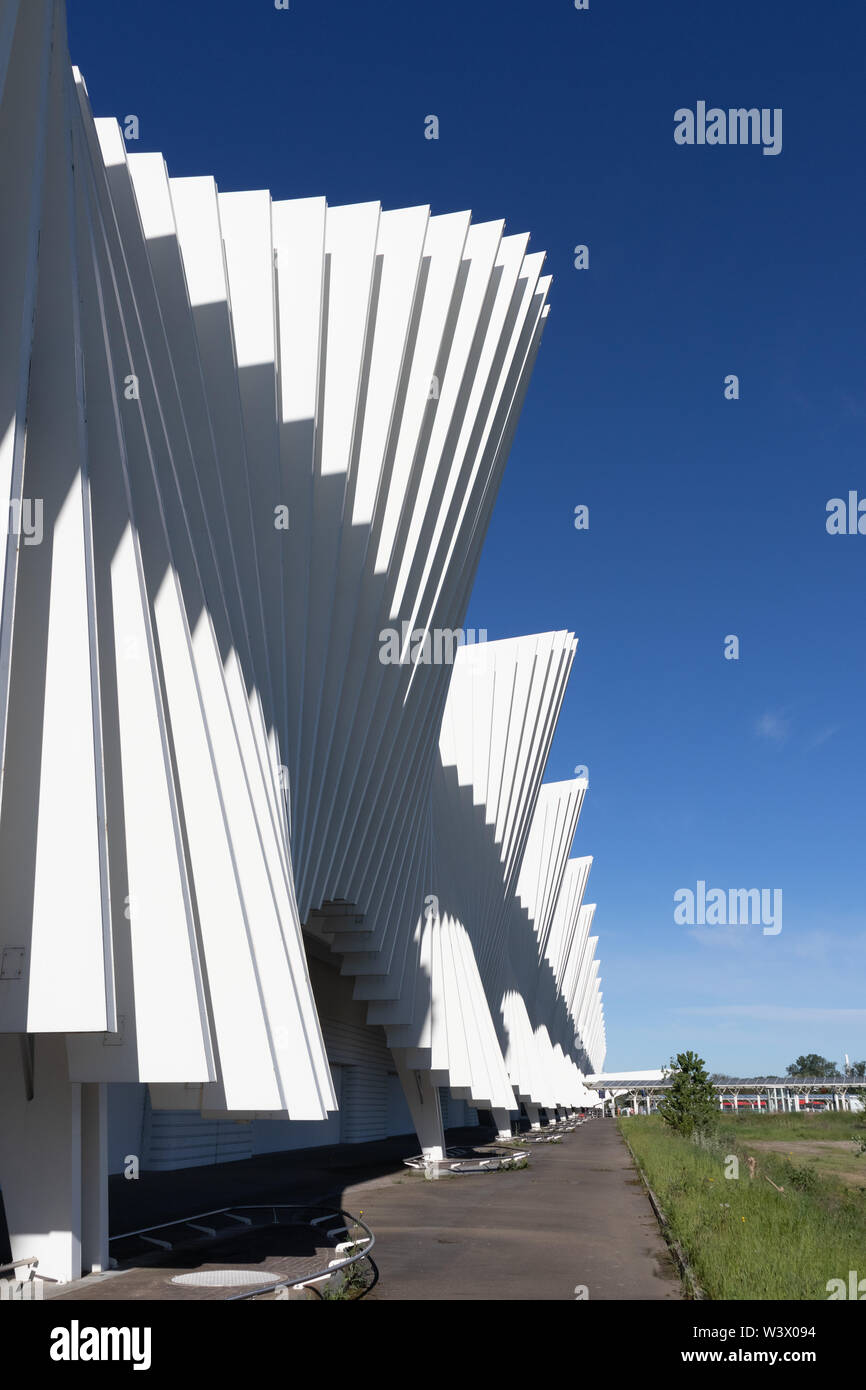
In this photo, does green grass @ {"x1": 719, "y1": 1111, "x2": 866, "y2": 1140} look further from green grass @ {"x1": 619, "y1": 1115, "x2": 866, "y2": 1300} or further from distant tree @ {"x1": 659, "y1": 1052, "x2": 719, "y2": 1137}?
green grass @ {"x1": 619, "y1": 1115, "x2": 866, "y2": 1300}

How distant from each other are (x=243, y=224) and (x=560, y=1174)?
18.2 meters

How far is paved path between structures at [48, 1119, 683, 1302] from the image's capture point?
875 cm

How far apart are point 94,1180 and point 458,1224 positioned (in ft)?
21.2

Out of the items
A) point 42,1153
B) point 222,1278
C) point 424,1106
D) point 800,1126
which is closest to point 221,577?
point 42,1153

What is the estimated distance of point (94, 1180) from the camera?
8172 mm

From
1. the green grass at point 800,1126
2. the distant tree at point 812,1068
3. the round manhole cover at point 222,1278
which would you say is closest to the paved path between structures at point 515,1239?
the round manhole cover at point 222,1278

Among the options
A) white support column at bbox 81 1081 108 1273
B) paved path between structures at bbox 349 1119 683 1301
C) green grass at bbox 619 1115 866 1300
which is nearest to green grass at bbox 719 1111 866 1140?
green grass at bbox 619 1115 866 1300

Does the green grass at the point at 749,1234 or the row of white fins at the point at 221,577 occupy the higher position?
the row of white fins at the point at 221,577

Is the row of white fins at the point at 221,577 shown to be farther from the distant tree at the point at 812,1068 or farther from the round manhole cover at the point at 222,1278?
the distant tree at the point at 812,1068

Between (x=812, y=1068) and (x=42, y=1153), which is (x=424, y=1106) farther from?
(x=812, y=1068)

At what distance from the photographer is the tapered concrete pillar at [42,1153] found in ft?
25.6

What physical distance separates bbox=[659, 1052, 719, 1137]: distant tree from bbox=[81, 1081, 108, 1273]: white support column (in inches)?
1078

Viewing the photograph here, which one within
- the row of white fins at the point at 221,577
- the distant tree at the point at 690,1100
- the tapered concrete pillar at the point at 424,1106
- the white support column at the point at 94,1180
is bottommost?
the distant tree at the point at 690,1100

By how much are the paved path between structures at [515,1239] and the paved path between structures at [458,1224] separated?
0.6 inches
